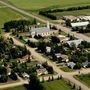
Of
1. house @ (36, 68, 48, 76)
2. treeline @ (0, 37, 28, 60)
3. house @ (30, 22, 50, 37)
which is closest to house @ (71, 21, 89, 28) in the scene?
house @ (30, 22, 50, 37)

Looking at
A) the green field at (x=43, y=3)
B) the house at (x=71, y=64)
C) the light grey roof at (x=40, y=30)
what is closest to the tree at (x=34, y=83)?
the house at (x=71, y=64)

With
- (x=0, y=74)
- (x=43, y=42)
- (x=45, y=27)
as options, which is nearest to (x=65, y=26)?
(x=45, y=27)

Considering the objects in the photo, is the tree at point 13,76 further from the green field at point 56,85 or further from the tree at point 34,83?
the tree at point 34,83

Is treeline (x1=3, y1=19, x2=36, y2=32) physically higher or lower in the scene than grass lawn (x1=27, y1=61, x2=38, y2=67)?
higher

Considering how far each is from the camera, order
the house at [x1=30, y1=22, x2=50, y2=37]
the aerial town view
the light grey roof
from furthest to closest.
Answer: the light grey roof
the house at [x1=30, y1=22, x2=50, y2=37]
the aerial town view

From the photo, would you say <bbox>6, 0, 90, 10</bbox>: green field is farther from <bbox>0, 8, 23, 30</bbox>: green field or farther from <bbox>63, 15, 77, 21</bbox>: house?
<bbox>63, 15, 77, 21</bbox>: house

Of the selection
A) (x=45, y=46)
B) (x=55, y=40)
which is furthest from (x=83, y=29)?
Result: (x=45, y=46)
